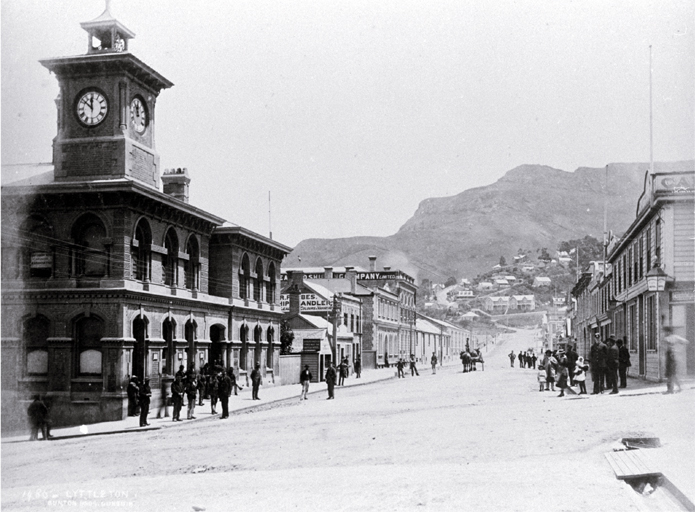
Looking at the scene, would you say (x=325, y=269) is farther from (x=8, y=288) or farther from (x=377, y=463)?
(x=377, y=463)

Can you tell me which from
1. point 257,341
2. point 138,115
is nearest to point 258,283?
point 257,341

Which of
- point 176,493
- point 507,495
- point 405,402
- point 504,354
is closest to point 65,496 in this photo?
point 176,493

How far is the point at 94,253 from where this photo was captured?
86.9 feet

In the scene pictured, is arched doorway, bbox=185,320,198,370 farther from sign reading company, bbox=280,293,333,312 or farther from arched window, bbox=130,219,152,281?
sign reading company, bbox=280,293,333,312

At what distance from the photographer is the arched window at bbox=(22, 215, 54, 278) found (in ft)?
85.3

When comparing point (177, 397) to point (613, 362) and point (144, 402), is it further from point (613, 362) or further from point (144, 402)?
point (613, 362)

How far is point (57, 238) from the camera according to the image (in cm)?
2616

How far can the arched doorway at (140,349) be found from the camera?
27500 mm

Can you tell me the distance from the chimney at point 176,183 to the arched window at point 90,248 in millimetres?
8262

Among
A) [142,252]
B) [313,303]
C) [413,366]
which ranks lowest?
[413,366]

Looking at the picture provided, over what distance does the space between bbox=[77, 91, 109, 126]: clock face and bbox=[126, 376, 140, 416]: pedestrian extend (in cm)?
936

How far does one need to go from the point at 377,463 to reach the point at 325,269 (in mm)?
58543

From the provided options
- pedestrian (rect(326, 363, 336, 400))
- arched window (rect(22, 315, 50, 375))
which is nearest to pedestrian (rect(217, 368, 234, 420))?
arched window (rect(22, 315, 50, 375))

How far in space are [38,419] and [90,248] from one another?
7228 mm
